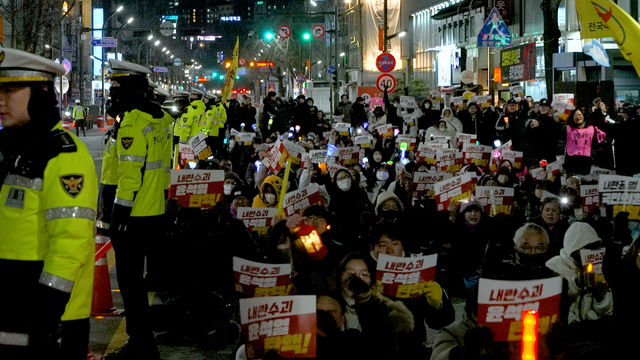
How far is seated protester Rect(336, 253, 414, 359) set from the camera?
5262mm

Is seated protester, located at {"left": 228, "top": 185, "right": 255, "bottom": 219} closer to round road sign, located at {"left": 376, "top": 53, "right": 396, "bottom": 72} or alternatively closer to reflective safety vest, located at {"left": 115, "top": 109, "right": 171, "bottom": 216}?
reflective safety vest, located at {"left": 115, "top": 109, "right": 171, "bottom": 216}

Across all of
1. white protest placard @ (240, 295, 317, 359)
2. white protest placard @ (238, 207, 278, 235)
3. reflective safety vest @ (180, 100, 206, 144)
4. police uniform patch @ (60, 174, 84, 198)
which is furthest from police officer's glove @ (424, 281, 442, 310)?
reflective safety vest @ (180, 100, 206, 144)

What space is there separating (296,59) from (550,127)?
204ft

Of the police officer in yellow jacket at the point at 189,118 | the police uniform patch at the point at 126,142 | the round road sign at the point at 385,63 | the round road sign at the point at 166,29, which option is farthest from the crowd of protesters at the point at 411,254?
the round road sign at the point at 166,29

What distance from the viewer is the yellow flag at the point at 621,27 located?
7371mm

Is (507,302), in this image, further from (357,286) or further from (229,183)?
(229,183)

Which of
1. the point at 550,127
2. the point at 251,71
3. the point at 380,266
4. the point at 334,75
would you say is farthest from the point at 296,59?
the point at 380,266

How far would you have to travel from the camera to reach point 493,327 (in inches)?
191

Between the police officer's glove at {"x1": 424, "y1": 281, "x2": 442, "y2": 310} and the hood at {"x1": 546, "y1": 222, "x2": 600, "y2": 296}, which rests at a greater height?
the hood at {"x1": 546, "y1": 222, "x2": 600, "y2": 296}

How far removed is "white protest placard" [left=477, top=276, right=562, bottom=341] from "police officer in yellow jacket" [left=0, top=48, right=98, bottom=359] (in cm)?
228

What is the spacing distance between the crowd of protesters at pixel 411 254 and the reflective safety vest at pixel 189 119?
1.82 m

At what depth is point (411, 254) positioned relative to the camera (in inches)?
288

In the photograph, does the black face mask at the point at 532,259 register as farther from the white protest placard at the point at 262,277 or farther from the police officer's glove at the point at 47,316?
the police officer's glove at the point at 47,316

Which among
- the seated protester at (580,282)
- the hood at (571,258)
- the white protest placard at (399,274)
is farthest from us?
the hood at (571,258)
